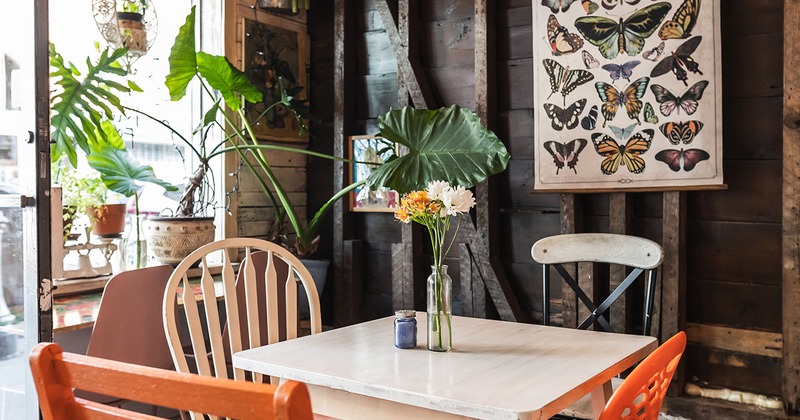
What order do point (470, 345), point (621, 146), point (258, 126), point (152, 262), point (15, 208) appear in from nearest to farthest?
point (470, 345) → point (15, 208) → point (621, 146) → point (152, 262) → point (258, 126)

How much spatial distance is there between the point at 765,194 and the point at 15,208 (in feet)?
8.65

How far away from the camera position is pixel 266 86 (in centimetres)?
386

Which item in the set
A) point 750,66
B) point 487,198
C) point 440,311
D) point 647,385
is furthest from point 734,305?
point 647,385

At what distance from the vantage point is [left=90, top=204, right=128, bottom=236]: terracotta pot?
10.2 feet

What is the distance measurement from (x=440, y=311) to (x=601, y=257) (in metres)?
1.02

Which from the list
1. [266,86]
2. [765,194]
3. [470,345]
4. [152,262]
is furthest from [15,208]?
[765,194]

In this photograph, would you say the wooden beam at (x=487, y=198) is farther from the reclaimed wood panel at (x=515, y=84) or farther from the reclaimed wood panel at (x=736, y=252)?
the reclaimed wood panel at (x=736, y=252)

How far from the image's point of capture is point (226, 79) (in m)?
3.38

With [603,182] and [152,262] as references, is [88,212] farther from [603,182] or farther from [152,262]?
[603,182]

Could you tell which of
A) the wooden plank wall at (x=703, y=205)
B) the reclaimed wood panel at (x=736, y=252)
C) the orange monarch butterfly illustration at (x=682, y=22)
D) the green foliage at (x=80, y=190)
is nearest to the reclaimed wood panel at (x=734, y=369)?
the wooden plank wall at (x=703, y=205)

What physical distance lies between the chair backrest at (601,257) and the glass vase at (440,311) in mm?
819

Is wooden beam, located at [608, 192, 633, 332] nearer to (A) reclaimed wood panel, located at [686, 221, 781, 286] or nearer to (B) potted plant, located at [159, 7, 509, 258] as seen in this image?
(A) reclaimed wood panel, located at [686, 221, 781, 286]

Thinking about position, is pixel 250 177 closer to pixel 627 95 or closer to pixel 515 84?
pixel 515 84

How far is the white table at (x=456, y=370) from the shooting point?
4.72ft
